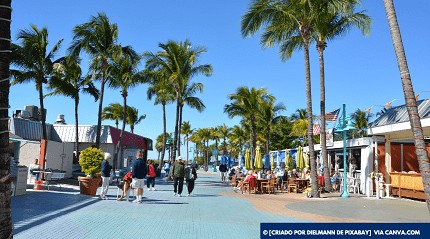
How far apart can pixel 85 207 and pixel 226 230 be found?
492 centimetres

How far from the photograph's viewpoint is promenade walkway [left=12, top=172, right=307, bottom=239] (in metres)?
7.80

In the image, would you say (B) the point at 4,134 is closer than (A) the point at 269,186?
Yes

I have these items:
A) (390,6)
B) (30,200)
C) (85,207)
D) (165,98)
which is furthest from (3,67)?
(165,98)

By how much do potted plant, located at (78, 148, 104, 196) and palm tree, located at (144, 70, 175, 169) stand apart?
43.0ft

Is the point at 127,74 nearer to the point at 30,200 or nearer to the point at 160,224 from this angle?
the point at 30,200

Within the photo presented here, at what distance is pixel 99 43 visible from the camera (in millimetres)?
25375

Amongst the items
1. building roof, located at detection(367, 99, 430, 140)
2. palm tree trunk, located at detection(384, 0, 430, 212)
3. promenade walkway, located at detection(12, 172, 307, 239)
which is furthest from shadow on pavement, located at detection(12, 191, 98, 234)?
building roof, located at detection(367, 99, 430, 140)

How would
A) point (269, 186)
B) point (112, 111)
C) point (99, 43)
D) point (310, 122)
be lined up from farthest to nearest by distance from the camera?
1. point (112, 111)
2. point (99, 43)
3. point (269, 186)
4. point (310, 122)

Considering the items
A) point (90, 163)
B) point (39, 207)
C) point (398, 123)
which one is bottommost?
point (39, 207)

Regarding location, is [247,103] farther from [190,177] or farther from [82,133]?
[190,177]

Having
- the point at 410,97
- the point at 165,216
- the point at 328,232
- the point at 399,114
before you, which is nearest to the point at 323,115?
the point at 399,114

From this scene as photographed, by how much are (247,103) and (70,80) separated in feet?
47.9

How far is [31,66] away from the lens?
2344 cm

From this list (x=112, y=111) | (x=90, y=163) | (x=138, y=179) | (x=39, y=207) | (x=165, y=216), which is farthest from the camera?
(x=112, y=111)
